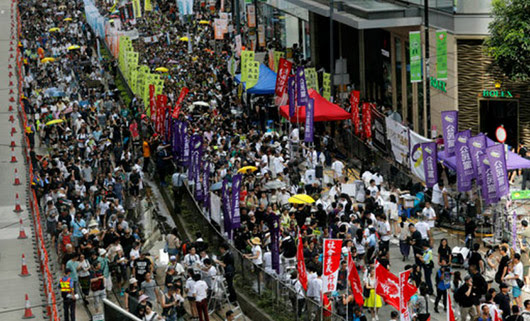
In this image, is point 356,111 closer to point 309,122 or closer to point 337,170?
point 309,122

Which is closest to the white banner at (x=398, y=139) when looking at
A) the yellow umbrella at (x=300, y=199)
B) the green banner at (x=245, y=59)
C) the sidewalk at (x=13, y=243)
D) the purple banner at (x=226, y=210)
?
the yellow umbrella at (x=300, y=199)

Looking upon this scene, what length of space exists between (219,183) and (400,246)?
22.6 ft

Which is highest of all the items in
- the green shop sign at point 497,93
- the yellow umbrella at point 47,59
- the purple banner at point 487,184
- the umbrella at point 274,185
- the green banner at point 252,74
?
the yellow umbrella at point 47,59

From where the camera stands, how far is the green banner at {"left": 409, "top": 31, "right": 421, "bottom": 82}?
34.4m

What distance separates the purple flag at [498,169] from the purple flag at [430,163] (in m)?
3.49

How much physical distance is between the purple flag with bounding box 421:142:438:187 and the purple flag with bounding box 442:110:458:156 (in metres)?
0.48

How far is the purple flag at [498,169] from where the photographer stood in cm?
2389

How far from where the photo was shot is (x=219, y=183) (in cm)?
2942

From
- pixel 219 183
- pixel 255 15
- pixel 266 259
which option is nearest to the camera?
pixel 266 259

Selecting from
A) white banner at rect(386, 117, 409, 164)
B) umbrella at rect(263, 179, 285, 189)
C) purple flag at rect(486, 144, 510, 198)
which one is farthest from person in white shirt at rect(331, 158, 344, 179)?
purple flag at rect(486, 144, 510, 198)

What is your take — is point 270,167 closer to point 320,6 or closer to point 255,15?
point 320,6

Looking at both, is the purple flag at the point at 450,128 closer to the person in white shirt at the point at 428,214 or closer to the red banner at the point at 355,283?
the person in white shirt at the point at 428,214

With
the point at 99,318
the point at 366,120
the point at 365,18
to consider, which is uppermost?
the point at 365,18

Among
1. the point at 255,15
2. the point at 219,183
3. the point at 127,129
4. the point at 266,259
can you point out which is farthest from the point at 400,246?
the point at 255,15
